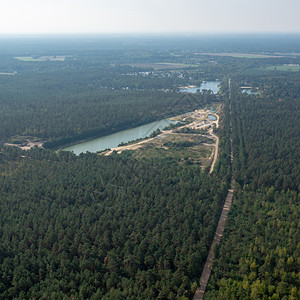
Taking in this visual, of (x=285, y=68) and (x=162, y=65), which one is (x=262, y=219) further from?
(x=162, y=65)

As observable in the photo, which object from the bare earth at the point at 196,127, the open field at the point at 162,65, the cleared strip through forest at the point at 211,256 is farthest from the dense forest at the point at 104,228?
the open field at the point at 162,65

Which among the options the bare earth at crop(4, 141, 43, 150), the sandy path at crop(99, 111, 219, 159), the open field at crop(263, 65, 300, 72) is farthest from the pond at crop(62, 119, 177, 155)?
the open field at crop(263, 65, 300, 72)

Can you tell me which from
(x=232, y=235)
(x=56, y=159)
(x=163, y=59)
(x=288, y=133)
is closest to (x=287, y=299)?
(x=232, y=235)

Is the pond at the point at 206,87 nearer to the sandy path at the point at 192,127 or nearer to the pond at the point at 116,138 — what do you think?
the sandy path at the point at 192,127

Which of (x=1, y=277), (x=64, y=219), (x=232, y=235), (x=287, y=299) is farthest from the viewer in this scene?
(x=64, y=219)

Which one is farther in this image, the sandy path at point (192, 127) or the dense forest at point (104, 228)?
the sandy path at point (192, 127)

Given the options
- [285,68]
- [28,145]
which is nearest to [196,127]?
[28,145]

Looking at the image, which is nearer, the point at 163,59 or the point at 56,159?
the point at 56,159

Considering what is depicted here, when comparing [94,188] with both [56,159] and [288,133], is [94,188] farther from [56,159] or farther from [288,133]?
→ [288,133]
